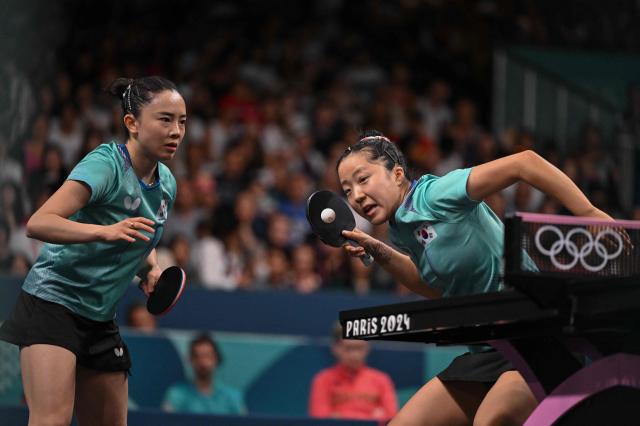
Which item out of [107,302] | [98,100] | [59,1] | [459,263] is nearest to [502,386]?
[459,263]

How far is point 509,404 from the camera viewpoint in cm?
386

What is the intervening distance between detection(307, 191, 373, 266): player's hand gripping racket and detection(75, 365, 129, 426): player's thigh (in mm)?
959

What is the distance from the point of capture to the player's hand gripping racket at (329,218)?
4535 millimetres

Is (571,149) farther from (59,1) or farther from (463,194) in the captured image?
(463,194)

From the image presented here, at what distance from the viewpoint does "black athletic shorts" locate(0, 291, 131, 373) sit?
14.4 feet

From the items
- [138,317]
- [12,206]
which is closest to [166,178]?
[12,206]

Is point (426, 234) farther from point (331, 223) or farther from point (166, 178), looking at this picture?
point (166, 178)

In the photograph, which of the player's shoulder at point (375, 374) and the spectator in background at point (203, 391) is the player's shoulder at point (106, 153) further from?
the player's shoulder at point (375, 374)

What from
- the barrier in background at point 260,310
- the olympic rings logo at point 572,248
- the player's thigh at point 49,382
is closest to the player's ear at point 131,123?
the player's thigh at point 49,382

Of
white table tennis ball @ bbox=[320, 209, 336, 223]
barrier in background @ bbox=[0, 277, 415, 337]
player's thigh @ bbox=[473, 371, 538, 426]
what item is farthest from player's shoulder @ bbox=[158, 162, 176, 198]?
barrier in background @ bbox=[0, 277, 415, 337]

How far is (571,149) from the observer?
11422 mm

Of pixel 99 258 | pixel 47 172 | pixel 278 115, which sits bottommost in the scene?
pixel 99 258

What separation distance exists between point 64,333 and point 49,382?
0.20 meters

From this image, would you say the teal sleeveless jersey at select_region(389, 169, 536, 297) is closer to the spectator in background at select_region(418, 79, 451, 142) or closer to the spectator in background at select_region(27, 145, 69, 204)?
the spectator in background at select_region(27, 145, 69, 204)
